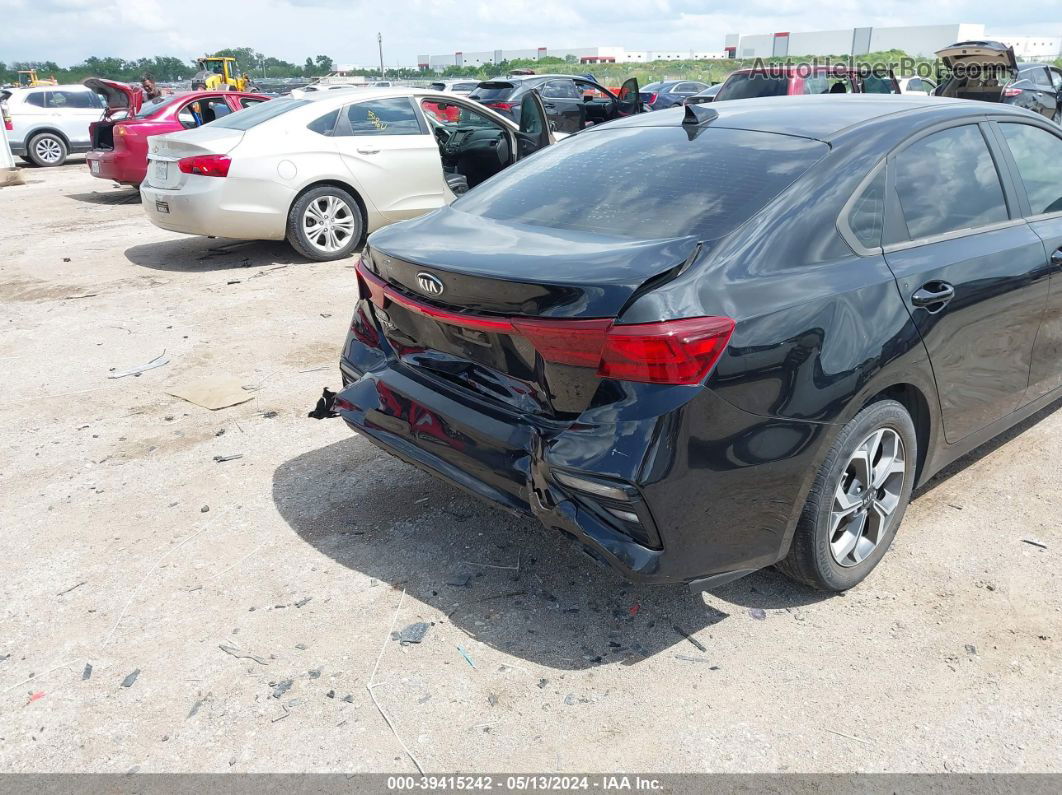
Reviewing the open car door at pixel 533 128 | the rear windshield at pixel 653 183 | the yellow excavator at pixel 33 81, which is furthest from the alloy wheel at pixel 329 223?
the yellow excavator at pixel 33 81

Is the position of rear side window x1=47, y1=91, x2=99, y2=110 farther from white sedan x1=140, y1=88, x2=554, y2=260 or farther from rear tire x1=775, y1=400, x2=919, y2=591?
rear tire x1=775, y1=400, x2=919, y2=591

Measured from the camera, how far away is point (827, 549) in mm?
3043

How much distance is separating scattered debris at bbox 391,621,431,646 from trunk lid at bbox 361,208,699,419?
0.84 meters

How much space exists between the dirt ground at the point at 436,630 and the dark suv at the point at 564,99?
9.97 m

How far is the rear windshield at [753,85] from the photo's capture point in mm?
14361

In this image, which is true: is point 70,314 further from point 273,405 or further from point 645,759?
point 645,759

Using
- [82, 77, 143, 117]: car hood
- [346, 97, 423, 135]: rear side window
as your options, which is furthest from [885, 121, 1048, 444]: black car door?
[82, 77, 143, 117]: car hood

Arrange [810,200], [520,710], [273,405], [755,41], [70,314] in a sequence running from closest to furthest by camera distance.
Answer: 1. [520,710]
2. [810,200]
3. [273,405]
4. [70,314]
5. [755,41]

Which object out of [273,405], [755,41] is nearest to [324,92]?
[273,405]

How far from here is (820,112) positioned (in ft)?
11.4

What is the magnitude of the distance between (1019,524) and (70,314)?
6.76 metres

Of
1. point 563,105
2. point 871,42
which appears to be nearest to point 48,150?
point 563,105

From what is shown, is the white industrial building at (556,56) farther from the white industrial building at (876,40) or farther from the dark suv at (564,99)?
the dark suv at (564,99)

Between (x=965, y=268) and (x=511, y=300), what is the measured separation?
1.82 metres
